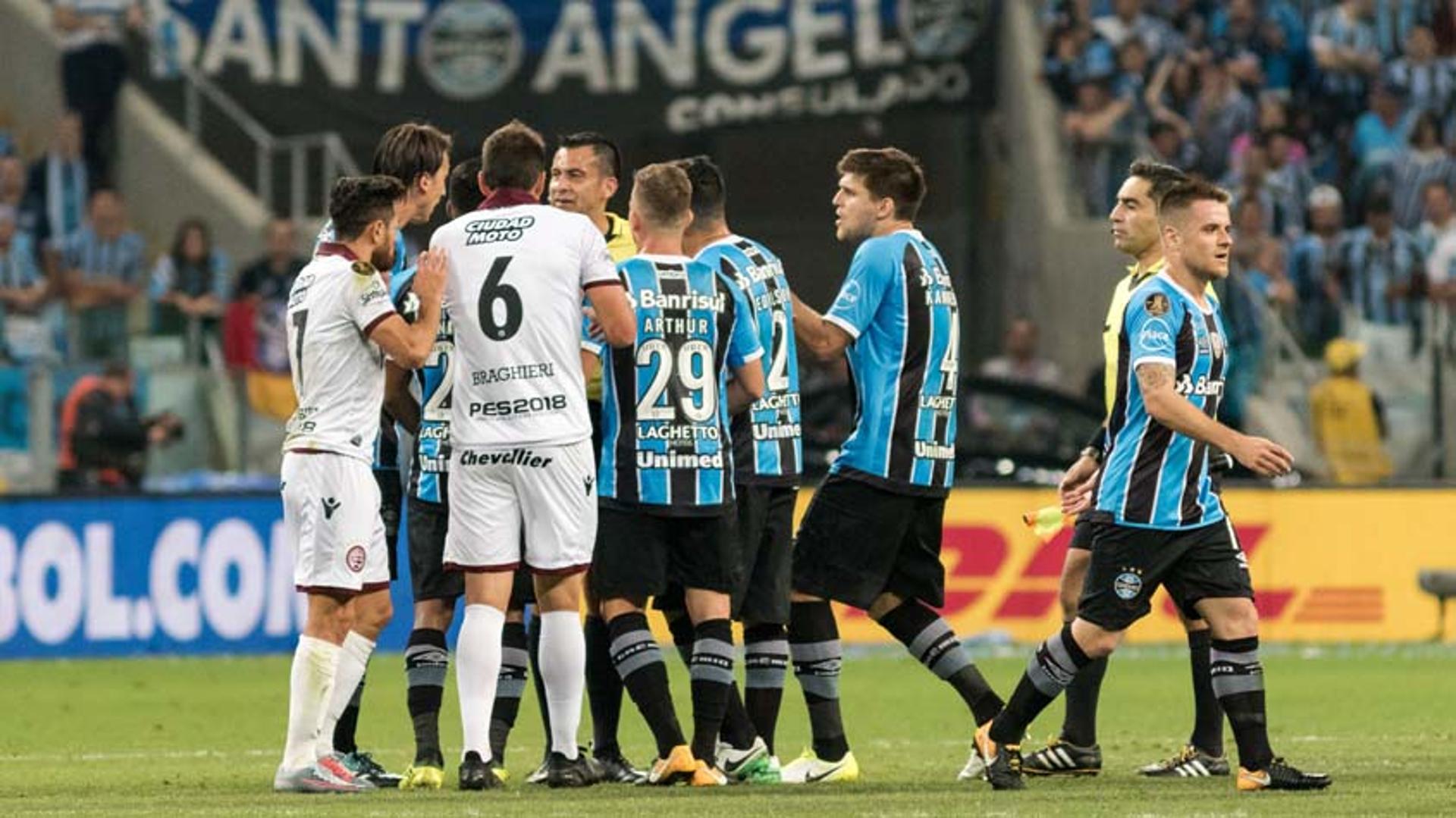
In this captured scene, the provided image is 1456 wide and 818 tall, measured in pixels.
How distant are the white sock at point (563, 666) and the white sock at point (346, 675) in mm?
716

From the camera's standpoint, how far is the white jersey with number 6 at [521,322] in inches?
386

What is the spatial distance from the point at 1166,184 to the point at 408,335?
9.53 ft

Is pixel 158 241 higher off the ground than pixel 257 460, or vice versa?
pixel 158 241

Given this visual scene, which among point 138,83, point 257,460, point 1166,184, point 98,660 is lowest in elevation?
point 98,660

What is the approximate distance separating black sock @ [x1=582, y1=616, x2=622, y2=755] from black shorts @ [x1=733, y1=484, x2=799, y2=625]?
569 millimetres

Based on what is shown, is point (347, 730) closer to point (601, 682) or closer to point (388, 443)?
point (601, 682)


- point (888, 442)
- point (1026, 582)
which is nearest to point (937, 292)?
point (888, 442)

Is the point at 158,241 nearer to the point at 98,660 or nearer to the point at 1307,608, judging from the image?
the point at 98,660

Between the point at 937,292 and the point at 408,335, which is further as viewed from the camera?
the point at 937,292

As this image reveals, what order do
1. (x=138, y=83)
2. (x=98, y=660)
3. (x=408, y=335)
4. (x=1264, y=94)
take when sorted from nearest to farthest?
1. (x=408, y=335)
2. (x=98, y=660)
3. (x=138, y=83)
4. (x=1264, y=94)

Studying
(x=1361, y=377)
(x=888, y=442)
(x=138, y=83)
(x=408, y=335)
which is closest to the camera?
(x=408, y=335)

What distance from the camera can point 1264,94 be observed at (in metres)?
25.0

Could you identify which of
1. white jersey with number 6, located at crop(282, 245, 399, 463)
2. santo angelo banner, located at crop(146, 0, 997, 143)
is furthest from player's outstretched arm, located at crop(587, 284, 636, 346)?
santo angelo banner, located at crop(146, 0, 997, 143)

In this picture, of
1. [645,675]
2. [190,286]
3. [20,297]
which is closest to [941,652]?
[645,675]
